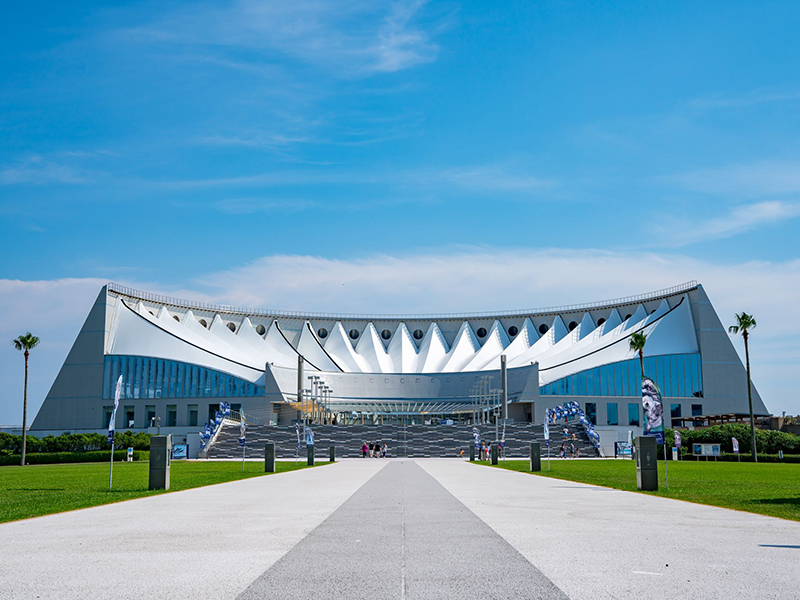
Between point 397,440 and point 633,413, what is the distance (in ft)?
87.5

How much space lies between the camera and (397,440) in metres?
60.2

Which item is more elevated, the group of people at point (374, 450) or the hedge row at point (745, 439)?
the hedge row at point (745, 439)

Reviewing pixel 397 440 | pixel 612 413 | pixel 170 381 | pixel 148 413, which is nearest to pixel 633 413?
pixel 612 413

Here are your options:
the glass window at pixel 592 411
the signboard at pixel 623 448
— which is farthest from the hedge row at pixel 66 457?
the glass window at pixel 592 411

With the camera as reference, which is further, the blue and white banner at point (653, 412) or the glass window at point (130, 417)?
the glass window at point (130, 417)

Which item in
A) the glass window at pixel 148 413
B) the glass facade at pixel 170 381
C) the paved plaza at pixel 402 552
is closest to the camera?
the paved plaza at pixel 402 552

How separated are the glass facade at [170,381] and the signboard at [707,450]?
42551mm

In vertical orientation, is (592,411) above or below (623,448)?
above

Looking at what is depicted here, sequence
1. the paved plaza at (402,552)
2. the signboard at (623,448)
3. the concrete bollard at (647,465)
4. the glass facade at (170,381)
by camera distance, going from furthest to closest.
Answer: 1. the glass facade at (170,381)
2. the signboard at (623,448)
3. the concrete bollard at (647,465)
4. the paved plaza at (402,552)

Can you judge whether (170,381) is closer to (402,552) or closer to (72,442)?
(72,442)

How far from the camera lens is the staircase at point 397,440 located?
181 ft

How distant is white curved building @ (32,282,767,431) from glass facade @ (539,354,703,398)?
0.10m

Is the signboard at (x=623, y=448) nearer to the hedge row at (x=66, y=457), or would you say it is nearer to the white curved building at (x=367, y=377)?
the white curved building at (x=367, y=377)

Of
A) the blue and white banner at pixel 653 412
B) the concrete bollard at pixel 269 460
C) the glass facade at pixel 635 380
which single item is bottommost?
the concrete bollard at pixel 269 460
